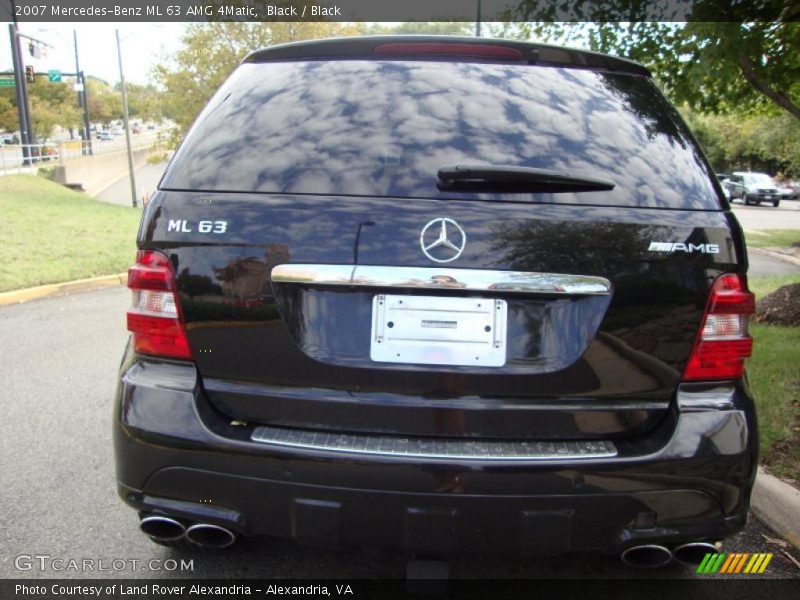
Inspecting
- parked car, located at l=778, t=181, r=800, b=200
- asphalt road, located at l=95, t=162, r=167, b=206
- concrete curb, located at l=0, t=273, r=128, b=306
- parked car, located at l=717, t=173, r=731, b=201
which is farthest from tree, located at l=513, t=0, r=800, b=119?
parked car, located at l=778, t=181, r=800, b=200

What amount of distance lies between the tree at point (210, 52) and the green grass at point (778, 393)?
19.1 metres

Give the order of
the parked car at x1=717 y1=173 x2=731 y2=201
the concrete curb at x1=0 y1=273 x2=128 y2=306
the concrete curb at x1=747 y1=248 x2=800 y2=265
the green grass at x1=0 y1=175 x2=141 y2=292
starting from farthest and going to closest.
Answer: the concrete curb at x1=747 y1=248 x2=800 y2=265, the green grass at x1=0 y1=175 x2=141 y2=292, the concrete curb at x1=0 y1=273 x2=128 y2=306, the parked car at x1=717 y1=173 x2=731 y2=201

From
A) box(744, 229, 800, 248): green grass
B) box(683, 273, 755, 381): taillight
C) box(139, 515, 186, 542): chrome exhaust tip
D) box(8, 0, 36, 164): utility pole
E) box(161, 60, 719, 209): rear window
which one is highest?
box(8, 0, 36, 164): utility pole

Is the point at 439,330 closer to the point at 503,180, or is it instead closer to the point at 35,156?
the point at 503,180

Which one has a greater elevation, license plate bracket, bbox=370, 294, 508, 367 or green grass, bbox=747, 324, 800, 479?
license plate bracket, bbox=370, 294, 508, 367

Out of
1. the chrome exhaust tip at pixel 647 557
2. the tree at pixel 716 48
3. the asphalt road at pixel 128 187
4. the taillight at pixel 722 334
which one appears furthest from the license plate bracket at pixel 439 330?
the asphalt road at pixel 128 187

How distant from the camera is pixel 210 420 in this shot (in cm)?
182

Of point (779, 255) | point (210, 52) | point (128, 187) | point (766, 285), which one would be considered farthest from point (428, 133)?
point (128, 187)

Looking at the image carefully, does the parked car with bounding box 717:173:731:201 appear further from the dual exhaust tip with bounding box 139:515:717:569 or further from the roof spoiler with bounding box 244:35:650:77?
the dual exhaust tip with bounding box 139:515:717:569

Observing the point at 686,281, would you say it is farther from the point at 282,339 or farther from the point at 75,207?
the point at 75,207

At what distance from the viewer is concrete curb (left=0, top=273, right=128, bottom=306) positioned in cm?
742

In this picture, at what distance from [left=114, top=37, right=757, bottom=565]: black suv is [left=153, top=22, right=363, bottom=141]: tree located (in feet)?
69.9

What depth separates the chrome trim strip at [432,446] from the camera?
173 cm

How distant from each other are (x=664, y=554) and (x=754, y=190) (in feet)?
135
